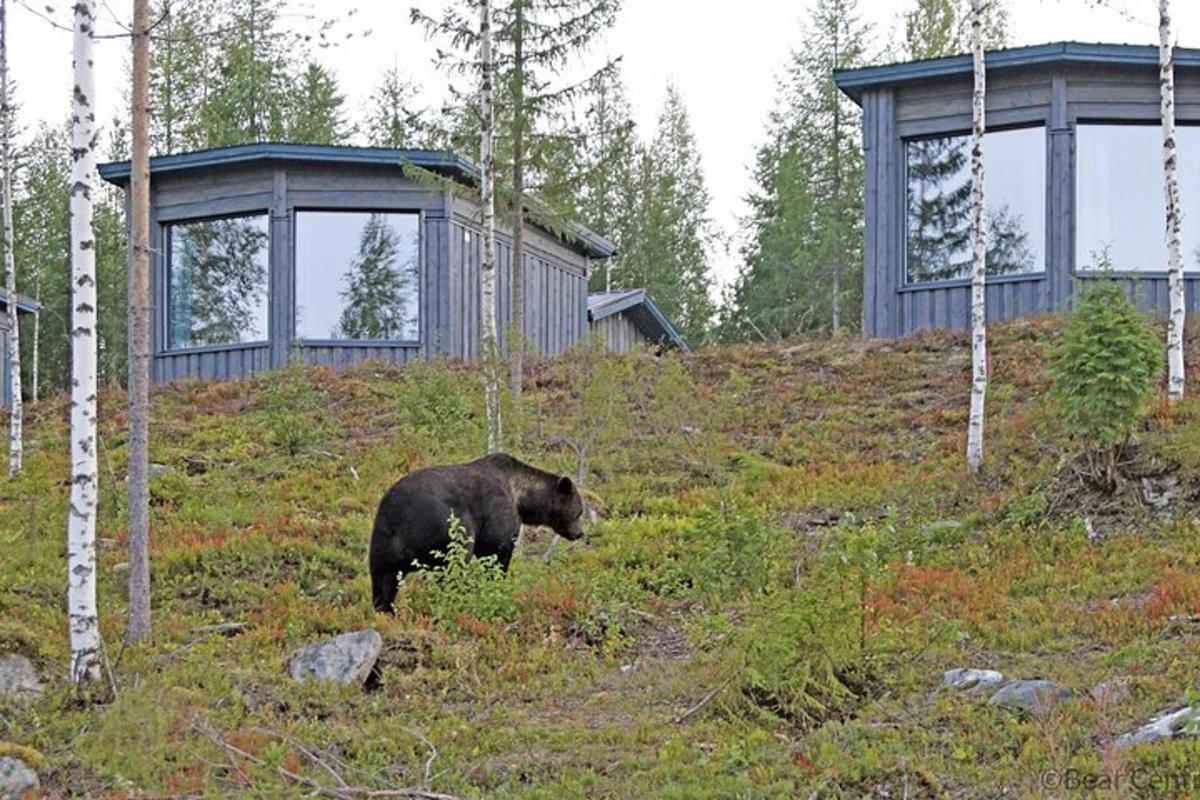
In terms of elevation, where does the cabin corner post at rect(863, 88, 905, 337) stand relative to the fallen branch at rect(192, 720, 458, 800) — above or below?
above

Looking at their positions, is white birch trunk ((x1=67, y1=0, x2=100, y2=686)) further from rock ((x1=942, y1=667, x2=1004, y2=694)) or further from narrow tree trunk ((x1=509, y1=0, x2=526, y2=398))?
narrow tree trunk ((x1=509, y1=0, x2=526, y2=398))

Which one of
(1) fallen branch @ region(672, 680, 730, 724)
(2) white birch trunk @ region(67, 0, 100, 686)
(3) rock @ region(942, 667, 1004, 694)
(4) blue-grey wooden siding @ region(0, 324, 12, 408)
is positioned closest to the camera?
(3) rock @ region(942, 667, 1004, 694)

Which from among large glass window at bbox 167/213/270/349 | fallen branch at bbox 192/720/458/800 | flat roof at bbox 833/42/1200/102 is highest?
flat roof at bbox 833/42/1200/102

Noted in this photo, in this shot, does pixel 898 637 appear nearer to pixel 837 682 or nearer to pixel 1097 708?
pixel 837 682

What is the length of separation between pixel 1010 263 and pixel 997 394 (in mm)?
4670

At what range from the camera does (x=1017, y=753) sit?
7.62m

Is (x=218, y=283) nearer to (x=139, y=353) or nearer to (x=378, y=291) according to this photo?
(x=378, y=291)

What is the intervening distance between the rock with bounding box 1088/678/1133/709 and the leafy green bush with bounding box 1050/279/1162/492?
5.16 m

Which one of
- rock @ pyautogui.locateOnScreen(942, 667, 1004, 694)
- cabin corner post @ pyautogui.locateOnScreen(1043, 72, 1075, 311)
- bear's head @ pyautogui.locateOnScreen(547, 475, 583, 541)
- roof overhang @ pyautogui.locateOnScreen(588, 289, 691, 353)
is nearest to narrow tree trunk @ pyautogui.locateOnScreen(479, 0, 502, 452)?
bear's head @ pyautogui.locateOnScreen(547, 475, 583, 541)

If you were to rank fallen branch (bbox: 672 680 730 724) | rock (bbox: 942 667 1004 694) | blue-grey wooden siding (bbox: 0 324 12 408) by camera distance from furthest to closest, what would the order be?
blue-grey wooden siding (bbox: 0 324 12 408) < fallen branch (bbox: 672 680 730 724) < rock (bbox: 942 667 1004 694)

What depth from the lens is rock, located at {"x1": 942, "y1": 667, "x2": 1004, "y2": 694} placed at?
878 cm

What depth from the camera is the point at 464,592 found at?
38.3 ft

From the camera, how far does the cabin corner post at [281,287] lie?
25.3 metres

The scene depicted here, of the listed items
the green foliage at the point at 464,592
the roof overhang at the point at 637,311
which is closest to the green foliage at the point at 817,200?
the roof overhang at the point at 637,311
